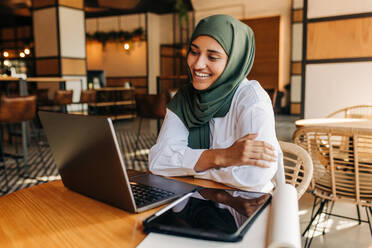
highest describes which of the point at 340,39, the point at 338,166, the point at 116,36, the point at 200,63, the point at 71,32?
the point at 116,36

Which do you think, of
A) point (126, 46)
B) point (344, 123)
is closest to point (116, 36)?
point (126, 46)

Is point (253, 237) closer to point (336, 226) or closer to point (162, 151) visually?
point (162, 151)

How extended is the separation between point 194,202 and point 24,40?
1239cm

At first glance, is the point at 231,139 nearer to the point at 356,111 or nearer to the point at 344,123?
the point at 344,123

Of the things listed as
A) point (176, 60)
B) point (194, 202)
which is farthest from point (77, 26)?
point (194, 202)

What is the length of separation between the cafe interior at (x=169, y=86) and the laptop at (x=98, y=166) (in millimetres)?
79

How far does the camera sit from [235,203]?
28.9 inches

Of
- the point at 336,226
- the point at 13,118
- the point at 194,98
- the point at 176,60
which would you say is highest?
the point at 176,60

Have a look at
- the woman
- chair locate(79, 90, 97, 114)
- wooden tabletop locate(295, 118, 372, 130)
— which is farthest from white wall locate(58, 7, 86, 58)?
the woman

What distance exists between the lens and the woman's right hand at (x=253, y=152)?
0.98 m

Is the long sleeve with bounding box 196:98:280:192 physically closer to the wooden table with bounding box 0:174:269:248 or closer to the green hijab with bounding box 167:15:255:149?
the green hijab with bounding box 167:15:255:149

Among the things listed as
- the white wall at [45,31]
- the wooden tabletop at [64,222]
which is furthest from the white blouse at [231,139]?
the white wall at [45,31]

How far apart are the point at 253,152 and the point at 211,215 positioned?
0.38 m

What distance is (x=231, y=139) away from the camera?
123 cm
